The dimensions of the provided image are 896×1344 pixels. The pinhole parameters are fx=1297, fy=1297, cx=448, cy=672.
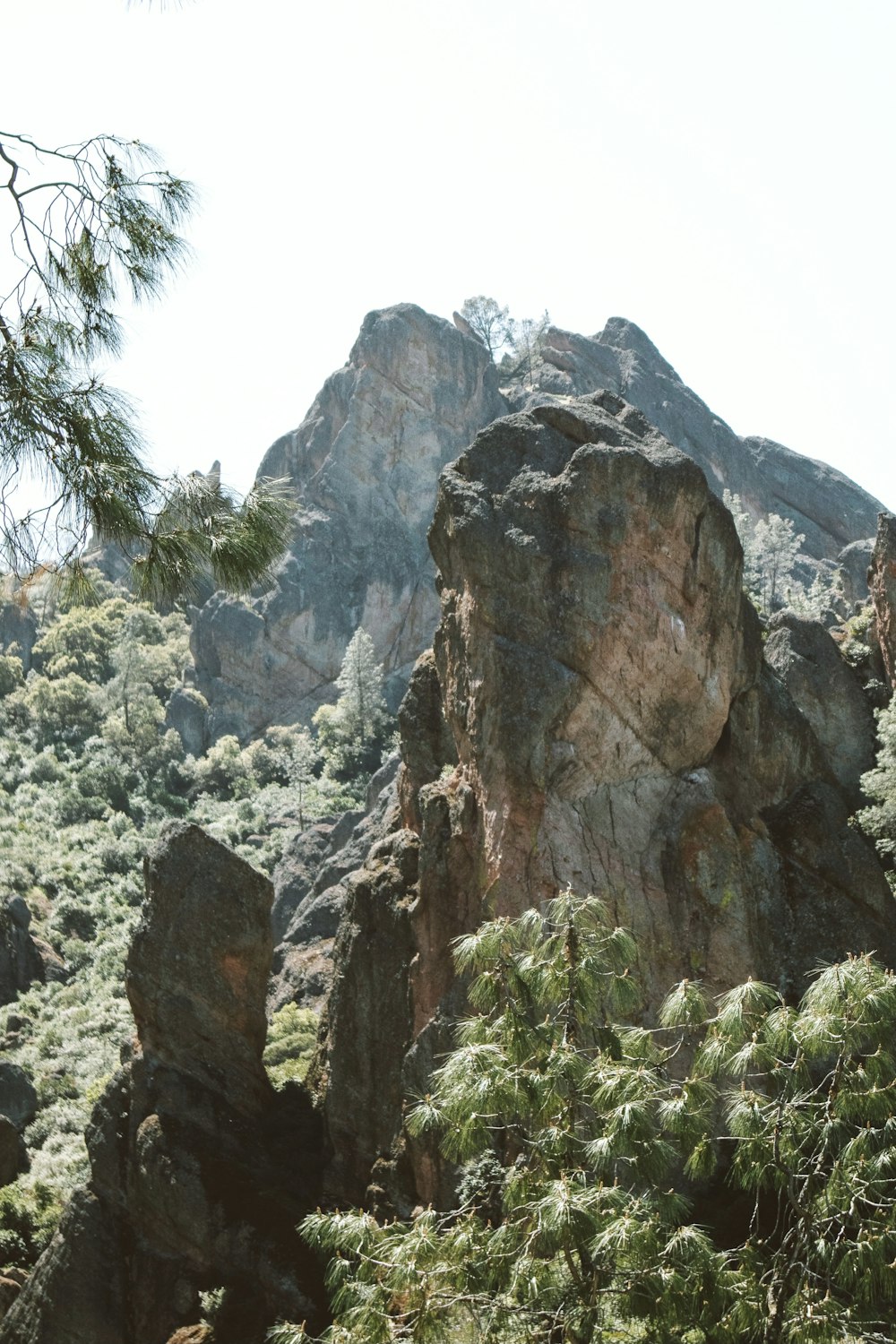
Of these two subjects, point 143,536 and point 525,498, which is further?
point 525,498

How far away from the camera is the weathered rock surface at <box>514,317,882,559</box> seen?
67.4 meters

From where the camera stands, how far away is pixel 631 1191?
7.61 m

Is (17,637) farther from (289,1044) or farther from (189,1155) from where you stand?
(189,1155)

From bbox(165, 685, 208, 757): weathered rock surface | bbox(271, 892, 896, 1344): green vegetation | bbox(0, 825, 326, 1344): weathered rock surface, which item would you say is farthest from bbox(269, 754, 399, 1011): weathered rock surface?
bbox(165, 685, 208, 757): weathered rock surface

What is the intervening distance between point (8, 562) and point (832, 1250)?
19.5ft

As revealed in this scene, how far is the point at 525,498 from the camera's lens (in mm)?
16750

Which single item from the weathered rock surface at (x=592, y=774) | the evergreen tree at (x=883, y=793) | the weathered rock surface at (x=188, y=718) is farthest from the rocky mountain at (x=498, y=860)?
the weathered rock surface at (x=188, y=718)

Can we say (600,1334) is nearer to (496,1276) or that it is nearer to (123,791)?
(496,1276)

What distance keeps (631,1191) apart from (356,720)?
159 ft

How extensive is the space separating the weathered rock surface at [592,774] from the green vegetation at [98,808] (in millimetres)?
5933

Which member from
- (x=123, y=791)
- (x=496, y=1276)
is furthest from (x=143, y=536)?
(x=123, y=791)

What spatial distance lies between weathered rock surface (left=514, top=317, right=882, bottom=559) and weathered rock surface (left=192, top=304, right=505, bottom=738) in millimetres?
4898

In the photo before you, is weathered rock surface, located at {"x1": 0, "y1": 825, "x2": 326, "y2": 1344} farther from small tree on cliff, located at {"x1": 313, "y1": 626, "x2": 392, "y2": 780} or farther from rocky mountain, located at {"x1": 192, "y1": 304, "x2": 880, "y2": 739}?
rocky mountain, located at {"x1": 192, "y1": 304, "x2": 880, "y2": 739}

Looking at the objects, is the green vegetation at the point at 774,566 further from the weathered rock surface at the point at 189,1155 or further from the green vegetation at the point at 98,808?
the weathered rock surface at the point at 189,1155
